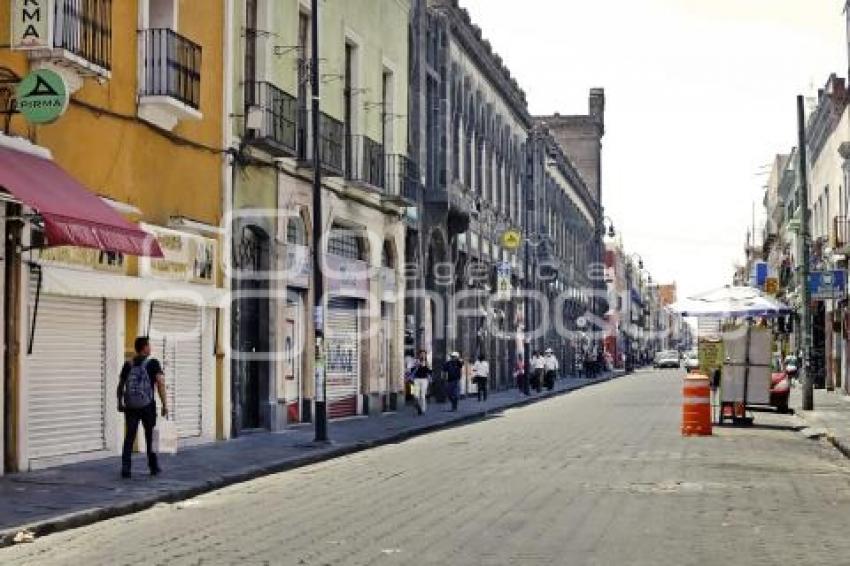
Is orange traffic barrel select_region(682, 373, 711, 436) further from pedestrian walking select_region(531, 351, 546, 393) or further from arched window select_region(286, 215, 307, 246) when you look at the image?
pedestrian walking select_region(531, 351, 546, 393)

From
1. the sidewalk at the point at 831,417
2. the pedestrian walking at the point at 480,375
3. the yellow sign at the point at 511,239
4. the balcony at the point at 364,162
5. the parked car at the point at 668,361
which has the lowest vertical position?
the parked car at the point at 668,361

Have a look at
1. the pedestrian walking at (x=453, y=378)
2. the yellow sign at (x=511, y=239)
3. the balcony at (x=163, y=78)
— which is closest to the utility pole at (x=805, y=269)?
the pedestrian walking at (x=453, y=378)

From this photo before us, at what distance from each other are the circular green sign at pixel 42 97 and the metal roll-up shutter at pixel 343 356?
1475 cm

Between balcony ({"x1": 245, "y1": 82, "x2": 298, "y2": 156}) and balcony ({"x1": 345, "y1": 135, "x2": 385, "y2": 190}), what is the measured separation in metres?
4.05

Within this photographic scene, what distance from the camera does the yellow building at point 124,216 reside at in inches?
621

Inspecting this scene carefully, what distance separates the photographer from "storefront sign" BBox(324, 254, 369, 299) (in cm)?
2864

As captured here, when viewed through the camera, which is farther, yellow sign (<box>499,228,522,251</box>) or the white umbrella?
yellow sign (<box>499,228,522,251</box>)

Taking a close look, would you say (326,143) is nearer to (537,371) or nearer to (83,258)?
(83,258)

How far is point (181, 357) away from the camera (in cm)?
2100

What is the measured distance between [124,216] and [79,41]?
9.79 feet

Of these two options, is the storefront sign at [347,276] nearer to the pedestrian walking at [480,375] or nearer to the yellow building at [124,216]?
the yellow building at [124,216]

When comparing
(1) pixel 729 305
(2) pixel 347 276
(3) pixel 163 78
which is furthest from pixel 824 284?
(3) pixel 163 78

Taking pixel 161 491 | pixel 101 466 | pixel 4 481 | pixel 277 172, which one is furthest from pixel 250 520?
pixel 277 172

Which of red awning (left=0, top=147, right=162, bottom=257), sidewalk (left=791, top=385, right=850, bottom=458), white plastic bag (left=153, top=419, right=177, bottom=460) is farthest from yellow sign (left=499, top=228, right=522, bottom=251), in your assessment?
white plastic bag (left=153, top=419, right=177, bottom=460)
